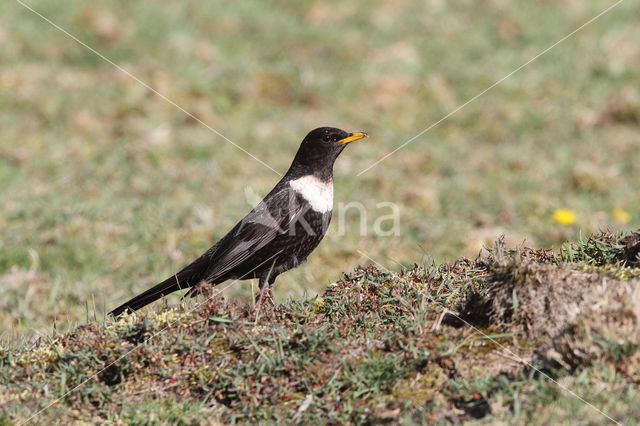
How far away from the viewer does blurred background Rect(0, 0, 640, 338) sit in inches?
267

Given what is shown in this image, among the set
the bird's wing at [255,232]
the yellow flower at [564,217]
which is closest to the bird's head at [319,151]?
the bird's wing at [255,232]

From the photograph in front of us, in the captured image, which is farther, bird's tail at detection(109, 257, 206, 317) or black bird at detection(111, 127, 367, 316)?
black bird at detection(111, 127, 367, 316)

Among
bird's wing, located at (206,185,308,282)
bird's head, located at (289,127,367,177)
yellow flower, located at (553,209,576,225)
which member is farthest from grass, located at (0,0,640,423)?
bird's head, located at (289,127,367,177)

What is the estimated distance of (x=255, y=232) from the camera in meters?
4.84

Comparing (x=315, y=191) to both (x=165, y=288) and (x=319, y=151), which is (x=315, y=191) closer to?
(x=319, y=151)

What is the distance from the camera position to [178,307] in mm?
3658

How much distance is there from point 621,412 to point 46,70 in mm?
10095

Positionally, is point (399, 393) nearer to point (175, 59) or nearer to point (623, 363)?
point (623, 363)

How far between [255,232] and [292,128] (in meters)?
5.31

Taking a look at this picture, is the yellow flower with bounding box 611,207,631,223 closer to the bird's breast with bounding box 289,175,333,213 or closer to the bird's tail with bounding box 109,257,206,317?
the bird's breast with bounding box 289,175,333,213

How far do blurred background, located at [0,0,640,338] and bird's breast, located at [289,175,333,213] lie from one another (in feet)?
2.94

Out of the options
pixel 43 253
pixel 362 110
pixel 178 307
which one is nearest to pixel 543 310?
pixel 178 307

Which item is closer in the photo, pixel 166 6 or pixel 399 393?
pixel 399 393

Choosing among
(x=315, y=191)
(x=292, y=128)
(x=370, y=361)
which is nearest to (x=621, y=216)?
(x=315, y=191)
